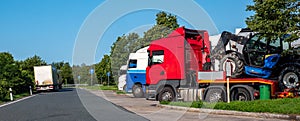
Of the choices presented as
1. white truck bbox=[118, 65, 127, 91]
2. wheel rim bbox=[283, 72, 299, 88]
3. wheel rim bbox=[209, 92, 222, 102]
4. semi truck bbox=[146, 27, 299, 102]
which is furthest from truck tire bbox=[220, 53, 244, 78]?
white truck bbox=[118, 65, 127, 91]

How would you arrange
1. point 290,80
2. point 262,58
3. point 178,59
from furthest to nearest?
point 178,59
point 262,58
point 290,80

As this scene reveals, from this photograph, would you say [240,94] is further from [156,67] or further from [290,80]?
[156,67]

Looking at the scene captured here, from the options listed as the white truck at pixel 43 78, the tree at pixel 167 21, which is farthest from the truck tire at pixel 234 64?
the white truck at pixel 43 78

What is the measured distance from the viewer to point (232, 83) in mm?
16938

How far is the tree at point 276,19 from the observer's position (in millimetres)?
14945

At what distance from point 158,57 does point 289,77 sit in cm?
656

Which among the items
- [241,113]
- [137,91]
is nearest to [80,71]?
[137,91]

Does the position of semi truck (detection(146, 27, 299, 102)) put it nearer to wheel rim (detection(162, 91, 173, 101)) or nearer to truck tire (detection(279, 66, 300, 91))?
wheel rim (detection(162, 91, 173, 101))

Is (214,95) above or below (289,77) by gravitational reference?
below

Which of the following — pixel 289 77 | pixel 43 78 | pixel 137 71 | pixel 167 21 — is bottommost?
pixel 43 78

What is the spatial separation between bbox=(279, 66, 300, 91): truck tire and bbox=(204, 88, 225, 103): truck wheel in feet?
8.20

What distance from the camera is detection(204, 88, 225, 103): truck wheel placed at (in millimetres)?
17109

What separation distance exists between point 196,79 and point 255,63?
2873 millimetres

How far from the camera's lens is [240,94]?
1680 centimetres
